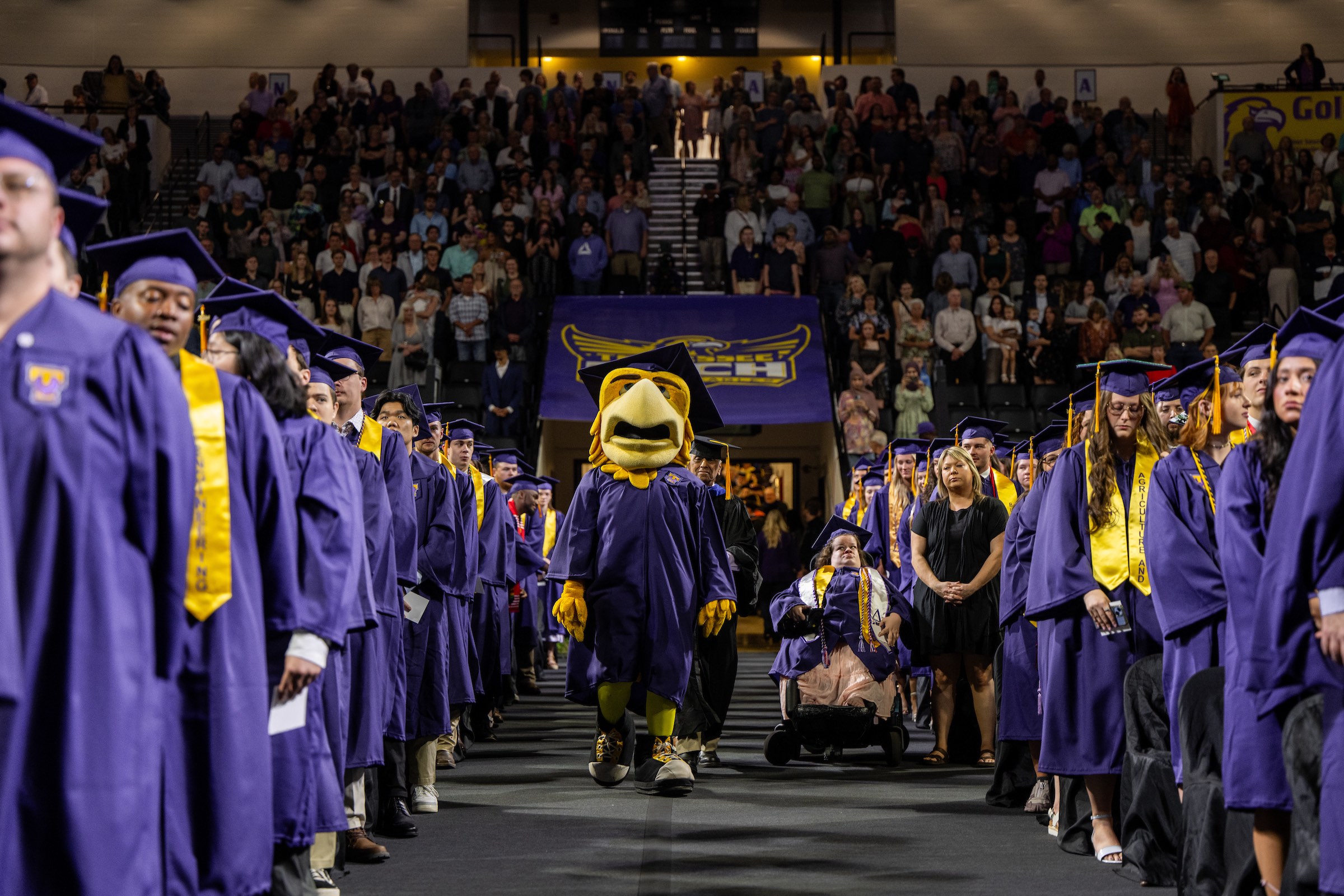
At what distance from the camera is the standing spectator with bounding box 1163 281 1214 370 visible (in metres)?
16.4

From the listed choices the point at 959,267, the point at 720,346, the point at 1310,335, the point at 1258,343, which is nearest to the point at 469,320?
the point at 720,346

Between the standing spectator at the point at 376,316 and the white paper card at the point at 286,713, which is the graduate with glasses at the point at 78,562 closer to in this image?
the white paper card at the point at 286,713

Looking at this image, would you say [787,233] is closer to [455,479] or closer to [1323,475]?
[455,479]

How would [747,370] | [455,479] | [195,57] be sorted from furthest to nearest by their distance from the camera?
1. [195,57]
2. [747,370]
3. [455,479]

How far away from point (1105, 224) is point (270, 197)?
10.9 metres

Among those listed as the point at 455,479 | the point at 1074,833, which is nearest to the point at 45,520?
the point at 1074,833

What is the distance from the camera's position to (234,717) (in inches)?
128

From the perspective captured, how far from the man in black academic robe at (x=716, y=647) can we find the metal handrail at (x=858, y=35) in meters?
18.2

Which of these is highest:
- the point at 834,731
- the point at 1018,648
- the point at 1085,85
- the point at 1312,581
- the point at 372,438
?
the point at 1085,85

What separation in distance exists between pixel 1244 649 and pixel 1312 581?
50 cm

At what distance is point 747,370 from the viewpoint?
1666 centimetres

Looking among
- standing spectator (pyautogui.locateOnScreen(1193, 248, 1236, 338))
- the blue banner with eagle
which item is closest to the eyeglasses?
the blue banner with eagle

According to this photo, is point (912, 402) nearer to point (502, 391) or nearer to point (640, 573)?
point (502, 391)

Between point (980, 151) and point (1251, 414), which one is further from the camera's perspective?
point (980, 151)
